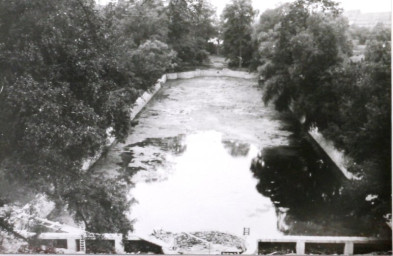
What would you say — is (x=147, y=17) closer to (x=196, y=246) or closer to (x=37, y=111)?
(x=37, y=111)

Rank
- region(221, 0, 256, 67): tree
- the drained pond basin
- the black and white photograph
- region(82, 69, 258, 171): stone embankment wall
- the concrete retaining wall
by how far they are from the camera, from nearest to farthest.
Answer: the black and white photograph → the drained pond basin → region(221, 0, 256, 67): tree → region(82, 69, 258, 171): stone embankment wall → the concrete retaining wall

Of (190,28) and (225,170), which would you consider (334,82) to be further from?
(190,28)

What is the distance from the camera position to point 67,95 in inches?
271

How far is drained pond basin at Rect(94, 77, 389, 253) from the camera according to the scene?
7.41 m

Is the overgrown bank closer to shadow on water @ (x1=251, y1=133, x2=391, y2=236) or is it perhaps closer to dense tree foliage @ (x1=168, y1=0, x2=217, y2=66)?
shadow on water @ (x1=251, y1=133, x2=391, y2=236)

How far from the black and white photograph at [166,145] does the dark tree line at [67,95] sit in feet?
0.06

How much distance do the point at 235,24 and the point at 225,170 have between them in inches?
134

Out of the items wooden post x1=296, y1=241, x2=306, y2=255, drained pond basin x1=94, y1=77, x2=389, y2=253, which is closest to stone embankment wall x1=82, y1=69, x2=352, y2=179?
drained pond basin x1=94, y1=77, x2=389, y2=253

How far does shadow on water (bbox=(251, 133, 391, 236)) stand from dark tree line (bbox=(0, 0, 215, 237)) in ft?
9.98

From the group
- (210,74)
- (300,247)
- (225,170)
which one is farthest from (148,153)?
(300,247)

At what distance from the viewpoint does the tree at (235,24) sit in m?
8.24

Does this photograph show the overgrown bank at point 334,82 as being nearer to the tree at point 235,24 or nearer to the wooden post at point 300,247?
the tree at point 235,24

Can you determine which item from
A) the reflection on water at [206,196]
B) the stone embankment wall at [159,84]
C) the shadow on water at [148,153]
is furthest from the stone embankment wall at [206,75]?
the reflection on water at [206,196]

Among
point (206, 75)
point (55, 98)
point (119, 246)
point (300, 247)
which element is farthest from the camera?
point (206, 75)
